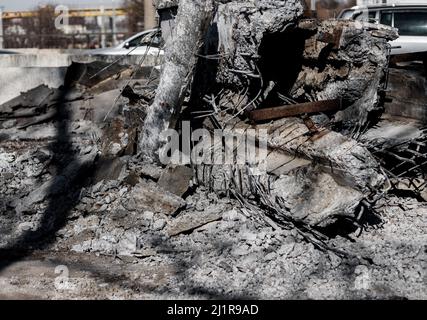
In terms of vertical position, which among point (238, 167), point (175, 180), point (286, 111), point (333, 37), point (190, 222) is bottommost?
point (190, 222)

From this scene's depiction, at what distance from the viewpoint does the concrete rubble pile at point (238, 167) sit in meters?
4.54

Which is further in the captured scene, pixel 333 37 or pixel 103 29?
pixel 103 29

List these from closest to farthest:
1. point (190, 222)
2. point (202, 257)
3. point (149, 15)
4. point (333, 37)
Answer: point (202, 257)
point (190, 222)
point (333, 37)
point (149, 15)

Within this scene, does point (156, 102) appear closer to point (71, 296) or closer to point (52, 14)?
point (71, 296)

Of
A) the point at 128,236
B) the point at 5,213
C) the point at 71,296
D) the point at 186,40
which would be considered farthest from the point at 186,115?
the point at 71,296

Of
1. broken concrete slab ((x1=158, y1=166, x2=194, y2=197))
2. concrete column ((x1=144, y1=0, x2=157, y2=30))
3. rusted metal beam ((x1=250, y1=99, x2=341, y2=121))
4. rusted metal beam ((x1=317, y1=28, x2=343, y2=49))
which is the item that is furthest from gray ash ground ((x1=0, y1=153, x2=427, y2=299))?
concrete column ((x1=144, y1=0, x2=157, y2=30))

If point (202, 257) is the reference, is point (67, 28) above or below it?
above

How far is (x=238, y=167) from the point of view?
16.6 ft

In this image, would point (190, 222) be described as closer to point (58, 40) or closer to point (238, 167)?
point (238, 167)

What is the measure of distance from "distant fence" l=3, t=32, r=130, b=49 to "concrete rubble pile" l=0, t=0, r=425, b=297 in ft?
55.9

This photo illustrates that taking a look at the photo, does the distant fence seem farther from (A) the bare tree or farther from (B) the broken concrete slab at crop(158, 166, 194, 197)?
(B) the broken concrete slab at crop(158, 166, 194, 197)

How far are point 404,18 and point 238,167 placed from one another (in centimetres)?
622

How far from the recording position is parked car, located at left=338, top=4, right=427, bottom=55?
9633mm

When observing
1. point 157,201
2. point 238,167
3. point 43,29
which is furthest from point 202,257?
point 43,29
